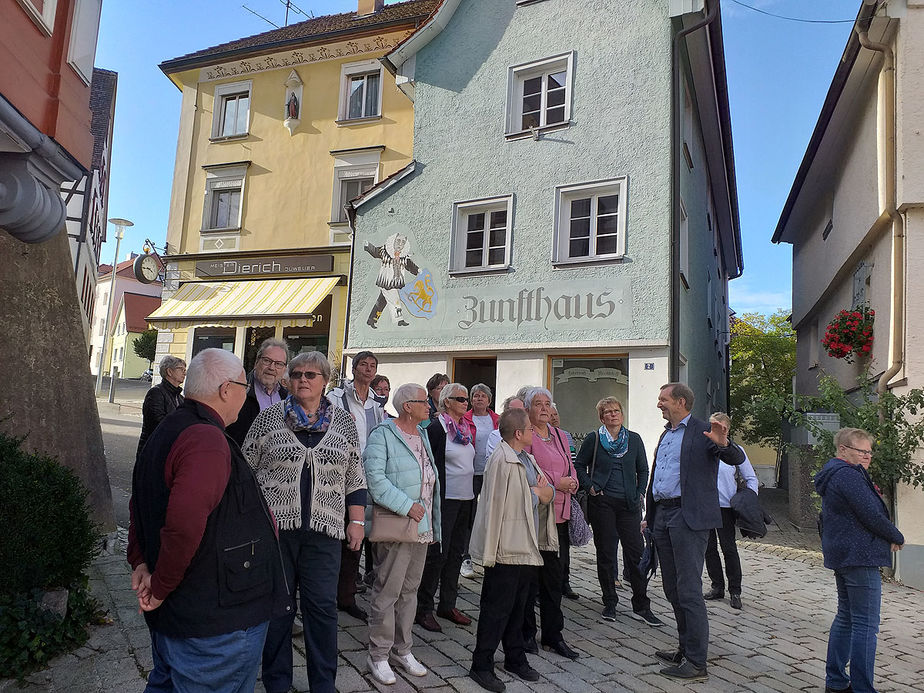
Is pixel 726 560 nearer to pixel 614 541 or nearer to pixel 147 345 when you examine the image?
pixel 614 541

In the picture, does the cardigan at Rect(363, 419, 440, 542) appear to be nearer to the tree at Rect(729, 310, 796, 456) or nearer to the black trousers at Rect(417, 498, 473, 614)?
the black trousers at Rect(417, 498, 473, 614)

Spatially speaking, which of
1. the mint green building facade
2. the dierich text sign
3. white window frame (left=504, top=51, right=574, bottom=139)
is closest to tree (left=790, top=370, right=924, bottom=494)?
the mint green building facade

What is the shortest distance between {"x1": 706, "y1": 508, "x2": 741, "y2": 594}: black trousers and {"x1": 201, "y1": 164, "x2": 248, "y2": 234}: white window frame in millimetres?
15548

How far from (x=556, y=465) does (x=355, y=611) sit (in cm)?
191

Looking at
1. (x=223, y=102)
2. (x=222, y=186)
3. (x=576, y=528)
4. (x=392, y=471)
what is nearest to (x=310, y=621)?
(x=392, y=471)

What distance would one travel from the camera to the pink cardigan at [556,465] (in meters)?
5.29

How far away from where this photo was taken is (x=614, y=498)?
6352mm

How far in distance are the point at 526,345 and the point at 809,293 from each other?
9163 millimetres

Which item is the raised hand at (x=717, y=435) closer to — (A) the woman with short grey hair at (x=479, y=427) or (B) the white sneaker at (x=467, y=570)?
(A) the woman with short grey hair at (x=479, y=427)

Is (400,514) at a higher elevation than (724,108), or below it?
below

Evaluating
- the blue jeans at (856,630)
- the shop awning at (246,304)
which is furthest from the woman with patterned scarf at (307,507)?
the shop awning at (246,304)

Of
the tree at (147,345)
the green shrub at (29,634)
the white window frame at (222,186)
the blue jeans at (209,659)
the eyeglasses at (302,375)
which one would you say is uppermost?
the white window frame at (222,186)

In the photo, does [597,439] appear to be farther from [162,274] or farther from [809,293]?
[162,274]

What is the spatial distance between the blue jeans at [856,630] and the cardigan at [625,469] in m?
1.85
